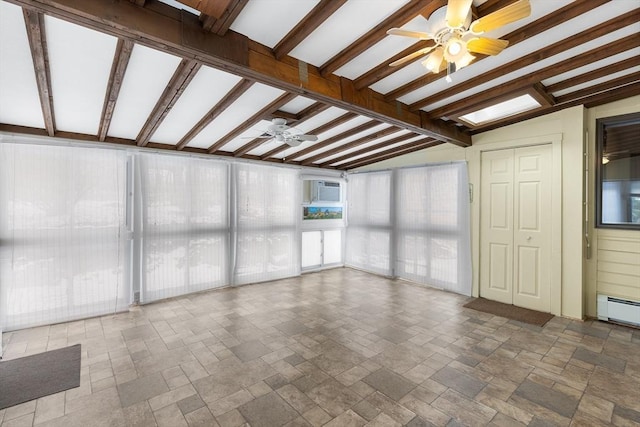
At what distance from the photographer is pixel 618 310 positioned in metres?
3.70

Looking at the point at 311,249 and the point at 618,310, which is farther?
the point at 311,249

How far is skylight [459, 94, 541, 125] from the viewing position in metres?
3.90

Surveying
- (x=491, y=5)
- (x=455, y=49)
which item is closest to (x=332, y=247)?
(x=455, y=49)

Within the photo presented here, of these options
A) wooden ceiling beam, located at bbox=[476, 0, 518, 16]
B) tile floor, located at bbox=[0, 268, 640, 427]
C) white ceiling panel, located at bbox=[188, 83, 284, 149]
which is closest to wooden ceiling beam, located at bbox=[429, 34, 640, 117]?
wooden ceiling beam, located at bbox=[476, 0, 518, 16]

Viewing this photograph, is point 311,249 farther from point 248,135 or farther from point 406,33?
point 406,33

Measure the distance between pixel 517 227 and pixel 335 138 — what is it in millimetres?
3099

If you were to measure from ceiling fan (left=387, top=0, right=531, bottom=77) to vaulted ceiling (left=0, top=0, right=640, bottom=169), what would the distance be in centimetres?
20

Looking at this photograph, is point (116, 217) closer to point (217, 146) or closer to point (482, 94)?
point (217, 146)

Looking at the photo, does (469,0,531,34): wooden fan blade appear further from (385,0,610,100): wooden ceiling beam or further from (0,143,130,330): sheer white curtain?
(0,143,130,330): sheer white curtain

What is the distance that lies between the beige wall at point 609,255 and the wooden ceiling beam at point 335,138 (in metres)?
2.90

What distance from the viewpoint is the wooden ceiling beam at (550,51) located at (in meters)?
2.23

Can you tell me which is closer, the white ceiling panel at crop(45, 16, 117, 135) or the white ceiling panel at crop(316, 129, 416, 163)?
the white ceiling panel at crop(45, 16, 117, 135)

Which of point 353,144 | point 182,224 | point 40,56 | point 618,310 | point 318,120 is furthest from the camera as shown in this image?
point 353,144

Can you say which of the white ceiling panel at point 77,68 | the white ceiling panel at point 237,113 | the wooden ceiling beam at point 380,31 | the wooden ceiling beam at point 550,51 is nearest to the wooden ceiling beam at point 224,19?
the white ceiling panel at point 77,68
